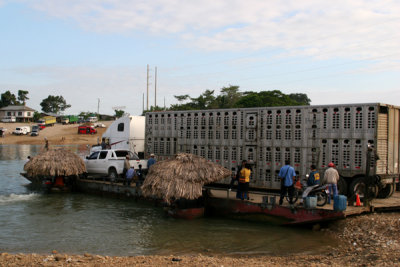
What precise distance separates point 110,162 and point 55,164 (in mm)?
2776

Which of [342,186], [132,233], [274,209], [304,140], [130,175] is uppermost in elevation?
[304,140]

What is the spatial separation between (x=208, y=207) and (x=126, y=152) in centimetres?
739

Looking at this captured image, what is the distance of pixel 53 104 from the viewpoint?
393ft

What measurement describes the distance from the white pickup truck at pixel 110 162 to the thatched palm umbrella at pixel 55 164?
3.70 ft

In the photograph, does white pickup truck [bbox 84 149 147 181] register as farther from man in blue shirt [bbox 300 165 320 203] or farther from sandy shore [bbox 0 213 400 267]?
sandy shore [bbox 0 213 400 267]

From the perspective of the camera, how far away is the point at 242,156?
60.4 ft

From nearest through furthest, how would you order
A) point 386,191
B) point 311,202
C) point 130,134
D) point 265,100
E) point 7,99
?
1. point 311,202
2. point 386,191
3. point 130,134
4. point 265,100
5. point 7,99

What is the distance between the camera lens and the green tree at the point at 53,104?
119 m

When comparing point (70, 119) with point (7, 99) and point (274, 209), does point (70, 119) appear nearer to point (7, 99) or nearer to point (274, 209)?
point (7, 99)

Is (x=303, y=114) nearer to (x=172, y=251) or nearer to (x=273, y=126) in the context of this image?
(x=273, y=126)

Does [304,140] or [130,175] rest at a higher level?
[304,140]

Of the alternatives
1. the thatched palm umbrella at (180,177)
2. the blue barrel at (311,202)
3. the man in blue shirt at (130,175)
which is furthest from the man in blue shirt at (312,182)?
the man in blue shirt at (130,175)

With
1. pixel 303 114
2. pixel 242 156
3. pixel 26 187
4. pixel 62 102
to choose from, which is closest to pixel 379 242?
pixel 303 114

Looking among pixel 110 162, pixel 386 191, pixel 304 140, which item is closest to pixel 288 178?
pixel 304 140
